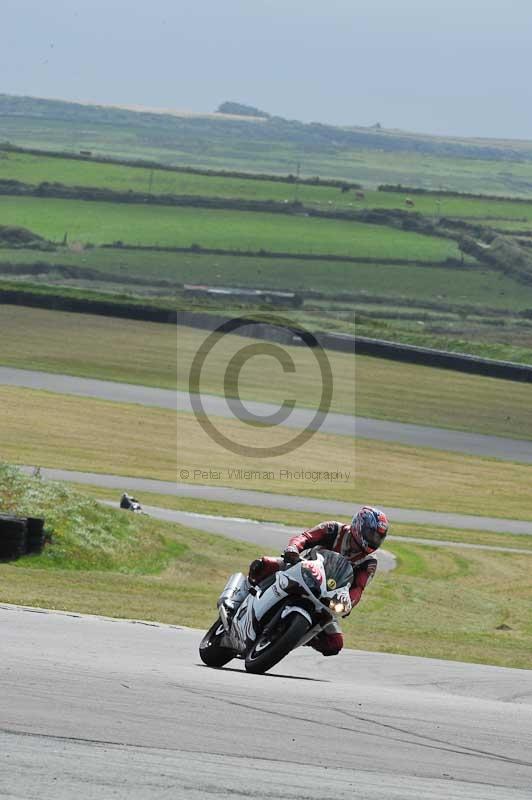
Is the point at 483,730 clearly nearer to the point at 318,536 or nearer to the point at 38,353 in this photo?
the point at 318,536

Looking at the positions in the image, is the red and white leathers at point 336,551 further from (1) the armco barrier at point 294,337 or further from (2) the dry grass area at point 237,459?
(1) the armco barrier at point 294,337

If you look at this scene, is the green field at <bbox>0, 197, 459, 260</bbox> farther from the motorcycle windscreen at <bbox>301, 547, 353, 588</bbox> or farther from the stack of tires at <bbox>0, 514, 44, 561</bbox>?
the motorcycle windscreen at <bbox>301, 547, 353, 588</bbox>

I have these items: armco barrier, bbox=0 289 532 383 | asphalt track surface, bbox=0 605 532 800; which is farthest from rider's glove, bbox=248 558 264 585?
armco barrier, bbox=0 289 532 383

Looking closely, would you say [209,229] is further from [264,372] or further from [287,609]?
[287,609]

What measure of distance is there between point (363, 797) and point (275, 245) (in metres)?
127

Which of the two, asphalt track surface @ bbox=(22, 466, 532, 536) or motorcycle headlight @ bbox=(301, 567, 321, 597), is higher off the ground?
motorcycle headlight @ bbox=(301, 567, 321, 597)

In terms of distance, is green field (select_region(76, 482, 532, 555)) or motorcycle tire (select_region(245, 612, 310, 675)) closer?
motorcycle tire (select_region(245, 612, 310, 675))

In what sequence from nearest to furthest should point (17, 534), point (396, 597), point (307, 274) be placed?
1. point (17, 534)
2. point (396, 597)
3. point (307, 274)

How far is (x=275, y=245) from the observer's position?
132250mm

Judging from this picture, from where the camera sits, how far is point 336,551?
11.7m

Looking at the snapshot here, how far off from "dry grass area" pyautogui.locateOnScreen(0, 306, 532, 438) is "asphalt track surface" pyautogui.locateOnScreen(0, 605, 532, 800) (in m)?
45.3

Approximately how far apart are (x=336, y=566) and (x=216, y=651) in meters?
1.34

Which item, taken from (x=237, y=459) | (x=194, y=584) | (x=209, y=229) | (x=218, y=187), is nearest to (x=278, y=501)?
(x=237, y=459)
